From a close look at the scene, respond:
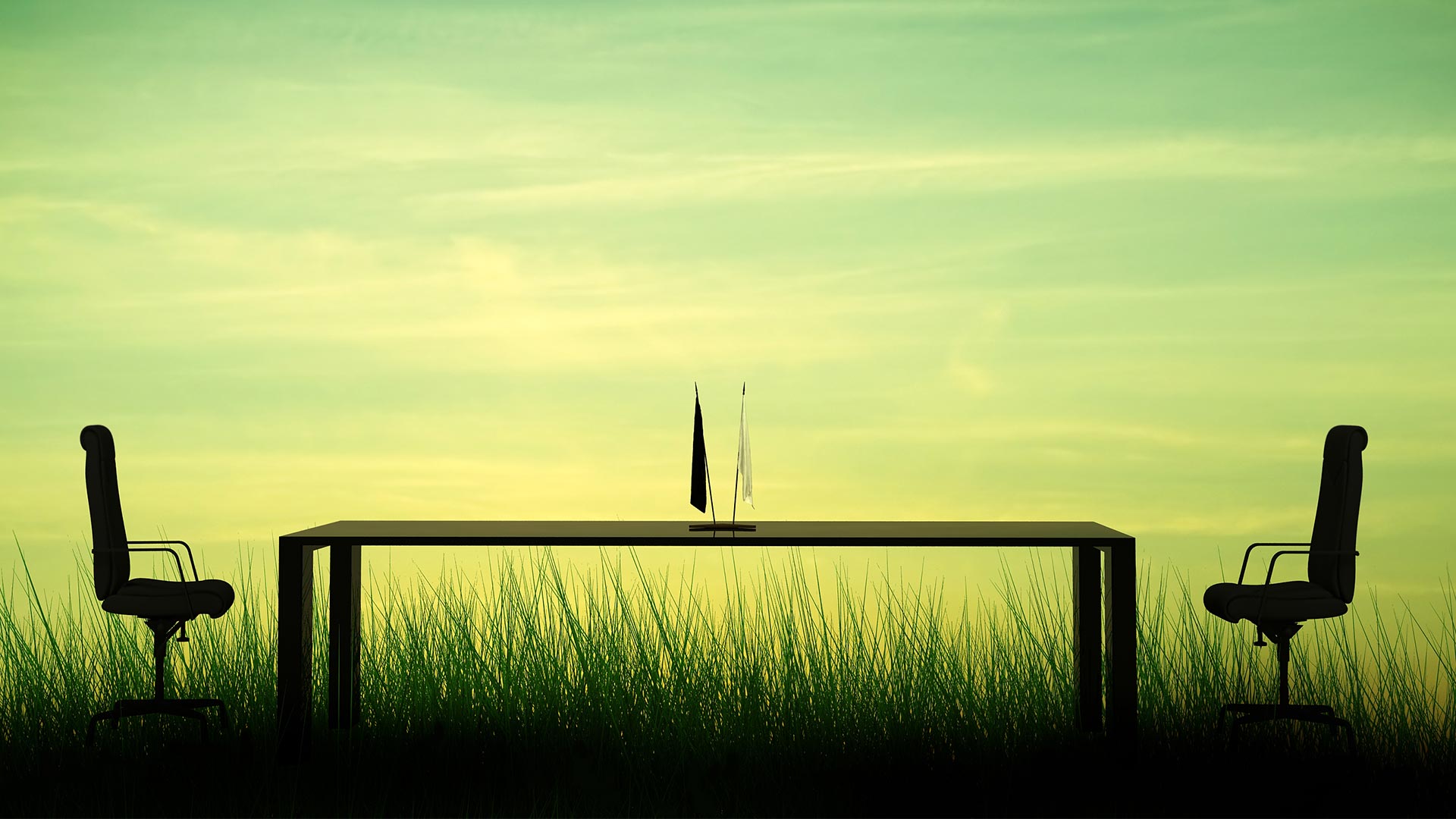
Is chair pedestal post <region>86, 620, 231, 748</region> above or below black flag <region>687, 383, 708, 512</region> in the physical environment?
below

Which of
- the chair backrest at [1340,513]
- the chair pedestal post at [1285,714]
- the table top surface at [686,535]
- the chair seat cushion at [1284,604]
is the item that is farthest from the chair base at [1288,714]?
the table top surface at [686,535]

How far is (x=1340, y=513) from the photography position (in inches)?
Answer: 224

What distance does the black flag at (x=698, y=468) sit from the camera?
5.59 metres

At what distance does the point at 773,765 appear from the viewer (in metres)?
5.23

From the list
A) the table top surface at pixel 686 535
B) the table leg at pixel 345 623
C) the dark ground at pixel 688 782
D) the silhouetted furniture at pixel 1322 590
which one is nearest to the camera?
the dark ground at pixel 688 782

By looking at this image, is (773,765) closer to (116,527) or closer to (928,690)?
(928,690)

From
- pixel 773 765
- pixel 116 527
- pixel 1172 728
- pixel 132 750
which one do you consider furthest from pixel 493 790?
pixel 1172 728

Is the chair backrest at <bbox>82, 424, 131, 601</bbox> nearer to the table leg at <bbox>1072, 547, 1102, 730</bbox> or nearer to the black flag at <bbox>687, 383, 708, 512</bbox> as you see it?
the black flag at <bbox>687, 383, 708, 512</bbox>

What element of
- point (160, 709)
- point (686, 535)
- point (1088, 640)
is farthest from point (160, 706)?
point (1088, 640)

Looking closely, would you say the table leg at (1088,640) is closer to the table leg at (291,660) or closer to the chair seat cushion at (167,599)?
the table leg at (291,660)

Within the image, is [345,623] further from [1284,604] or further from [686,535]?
[1284,604]

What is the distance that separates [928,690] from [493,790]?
173 centimetres

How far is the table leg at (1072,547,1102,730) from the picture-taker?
5.77 meters

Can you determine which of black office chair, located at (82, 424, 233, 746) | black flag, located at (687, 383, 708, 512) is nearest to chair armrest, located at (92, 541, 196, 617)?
black office chair, located at (82, 424, 233, 746)
